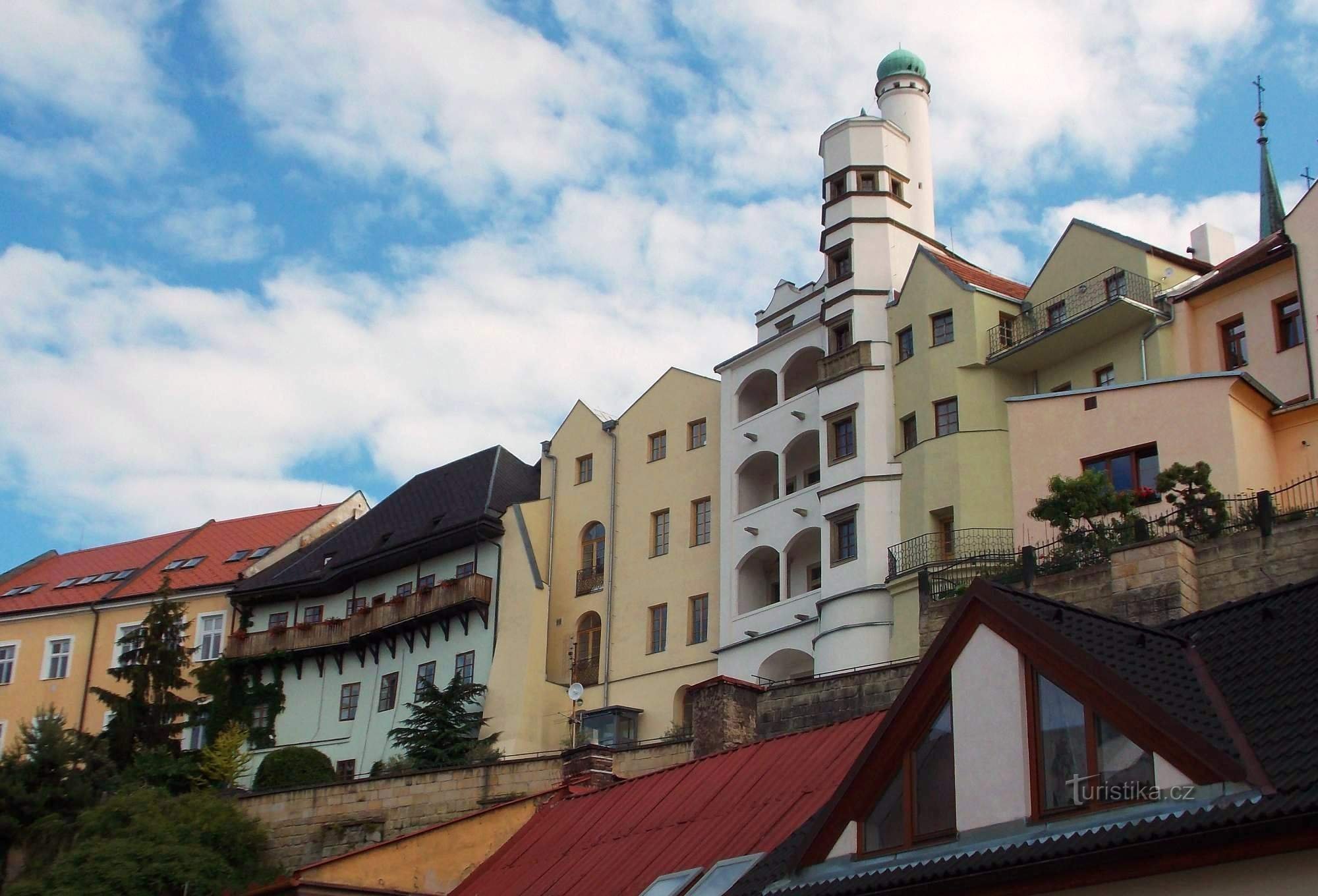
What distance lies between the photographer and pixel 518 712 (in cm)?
4925

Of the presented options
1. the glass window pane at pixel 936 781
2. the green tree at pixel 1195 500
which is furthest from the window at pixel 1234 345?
the glass window pane at pixel 936 781

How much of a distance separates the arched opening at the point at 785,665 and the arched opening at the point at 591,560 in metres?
8.99

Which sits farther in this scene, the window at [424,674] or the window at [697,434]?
the window at [424,674]

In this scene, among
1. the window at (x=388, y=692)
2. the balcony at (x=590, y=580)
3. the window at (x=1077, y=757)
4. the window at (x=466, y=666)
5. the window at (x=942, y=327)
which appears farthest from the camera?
the window at (x=388, y=692)

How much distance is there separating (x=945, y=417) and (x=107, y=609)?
3617 cm

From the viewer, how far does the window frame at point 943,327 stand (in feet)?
145

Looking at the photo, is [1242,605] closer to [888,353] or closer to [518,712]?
[888,353]

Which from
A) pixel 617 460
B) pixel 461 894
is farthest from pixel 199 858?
pixel 617 460

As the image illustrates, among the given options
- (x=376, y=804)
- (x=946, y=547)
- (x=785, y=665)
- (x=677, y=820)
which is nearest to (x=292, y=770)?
(x=376, y=804)

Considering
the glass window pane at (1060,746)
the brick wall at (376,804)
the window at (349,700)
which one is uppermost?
the window at (349,700)

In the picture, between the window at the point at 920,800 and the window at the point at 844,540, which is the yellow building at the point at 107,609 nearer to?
the window at the point at 844,540

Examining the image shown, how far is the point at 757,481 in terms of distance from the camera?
50031 mm

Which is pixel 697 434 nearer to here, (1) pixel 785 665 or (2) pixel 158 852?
(1) pixel 785 665

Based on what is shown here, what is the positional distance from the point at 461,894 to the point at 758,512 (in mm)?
26142
